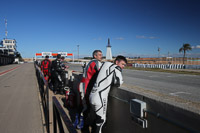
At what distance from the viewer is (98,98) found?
9.14 feet

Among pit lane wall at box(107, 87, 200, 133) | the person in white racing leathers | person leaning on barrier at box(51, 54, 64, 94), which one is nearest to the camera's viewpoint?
pit lane wall at box(107, 87, 200, 133)

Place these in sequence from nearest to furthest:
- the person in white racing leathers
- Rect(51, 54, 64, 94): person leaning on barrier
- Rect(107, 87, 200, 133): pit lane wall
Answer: Rect(107, 87, 200, 133): pit lane wall → the person in white racing leathers → Rect(51, 54, 64, 94): person leaning on barrier

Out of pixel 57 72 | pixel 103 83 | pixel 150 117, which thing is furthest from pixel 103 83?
pixel 57 72

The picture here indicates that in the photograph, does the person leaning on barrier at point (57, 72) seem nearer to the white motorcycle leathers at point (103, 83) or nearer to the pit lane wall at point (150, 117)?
the pit lane wall at point (150, 117)

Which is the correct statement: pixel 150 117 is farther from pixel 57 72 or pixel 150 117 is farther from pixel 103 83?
pixel 57 72

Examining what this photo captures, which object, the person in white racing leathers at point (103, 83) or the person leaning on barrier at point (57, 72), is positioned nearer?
the person in white racing leathers at point (103, 83)

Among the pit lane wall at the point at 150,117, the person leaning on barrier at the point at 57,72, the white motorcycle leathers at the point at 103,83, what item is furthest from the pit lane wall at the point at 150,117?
the person leaning on barrier at the point at 57,72

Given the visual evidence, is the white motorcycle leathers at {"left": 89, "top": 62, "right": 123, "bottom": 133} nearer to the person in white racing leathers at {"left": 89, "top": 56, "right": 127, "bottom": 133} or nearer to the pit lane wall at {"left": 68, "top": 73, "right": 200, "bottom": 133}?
the person in white racing leathers at {"left": 89, "top": 56, "right": 127, "bottom": 133}

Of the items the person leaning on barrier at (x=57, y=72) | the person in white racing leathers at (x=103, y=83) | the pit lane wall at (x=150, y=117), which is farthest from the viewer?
the person leaning on barrier at (x=57, y=72)

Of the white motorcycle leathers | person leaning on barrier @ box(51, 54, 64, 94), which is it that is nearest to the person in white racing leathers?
the white motorcycle leathers

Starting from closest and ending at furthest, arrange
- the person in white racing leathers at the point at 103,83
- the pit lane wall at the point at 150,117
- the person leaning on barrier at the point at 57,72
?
the pit lane wall at the point at 150,117, the person in white racing leathers at the point at 103,83, the person leaning on barrier at the point at 57,72

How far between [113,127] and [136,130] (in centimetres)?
84

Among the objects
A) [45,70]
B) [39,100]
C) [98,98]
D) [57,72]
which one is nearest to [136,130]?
[98,98]

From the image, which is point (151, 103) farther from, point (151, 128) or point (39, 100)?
point (39, 100)
